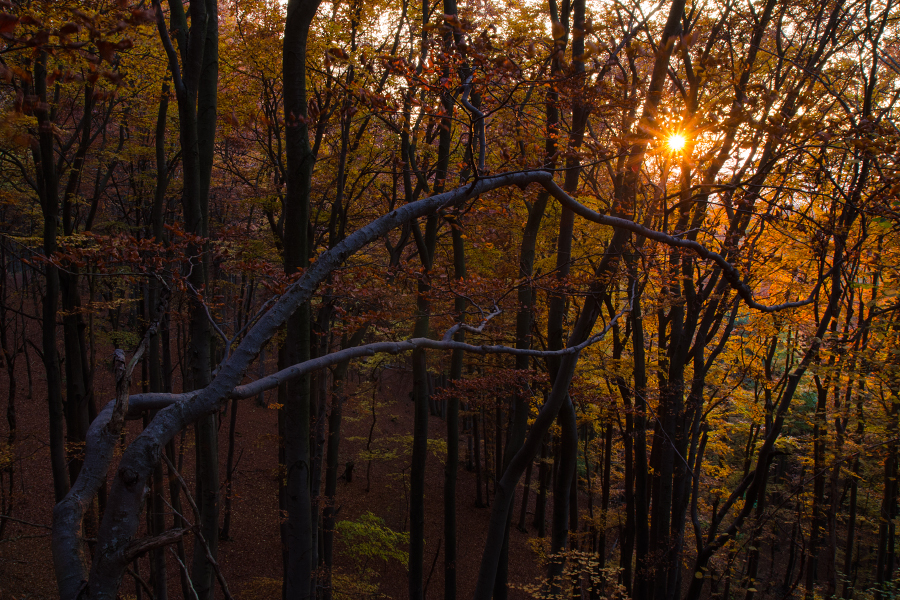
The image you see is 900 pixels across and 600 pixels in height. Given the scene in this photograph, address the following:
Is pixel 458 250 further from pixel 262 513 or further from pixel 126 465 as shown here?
pixel 262 513

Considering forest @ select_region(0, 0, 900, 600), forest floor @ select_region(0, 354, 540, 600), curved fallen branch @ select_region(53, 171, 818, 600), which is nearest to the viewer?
curved fallen branch @ select_region(53, 171, 818, 600)

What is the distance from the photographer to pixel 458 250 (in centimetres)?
923

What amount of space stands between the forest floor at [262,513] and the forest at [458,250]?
19 centimetres

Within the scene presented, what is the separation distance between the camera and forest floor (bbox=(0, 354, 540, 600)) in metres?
11.6

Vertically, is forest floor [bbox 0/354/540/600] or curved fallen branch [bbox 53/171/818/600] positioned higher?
curved fallen branch [bbox 53/171/818/600]

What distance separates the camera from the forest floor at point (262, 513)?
1159 cm

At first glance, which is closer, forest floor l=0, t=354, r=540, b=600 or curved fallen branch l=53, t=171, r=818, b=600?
curved fallen branch l=53, t=171, r=818, b=600

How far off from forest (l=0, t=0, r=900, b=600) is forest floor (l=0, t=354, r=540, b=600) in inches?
7.5

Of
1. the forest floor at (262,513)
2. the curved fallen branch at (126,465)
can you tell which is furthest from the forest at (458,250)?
the forest floor at (262,513)

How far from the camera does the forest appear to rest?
354 cm

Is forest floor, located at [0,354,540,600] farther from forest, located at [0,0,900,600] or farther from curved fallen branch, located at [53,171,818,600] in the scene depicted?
curved fallen branch, located at [53,171,818,600]

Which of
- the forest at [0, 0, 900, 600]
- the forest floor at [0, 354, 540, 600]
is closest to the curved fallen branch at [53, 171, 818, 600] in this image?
the forest at [0, 0, 900, 600]

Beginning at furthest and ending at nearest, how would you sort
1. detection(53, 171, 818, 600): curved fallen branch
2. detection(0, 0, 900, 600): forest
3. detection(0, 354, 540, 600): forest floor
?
detection(0, 354, 540, 600): forest floor
detection(0, 0, 900, 600): forest
detection(53, 171, 818, 600): curved fallen branch

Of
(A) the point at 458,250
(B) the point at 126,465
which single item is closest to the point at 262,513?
(A) the point at 458,250
